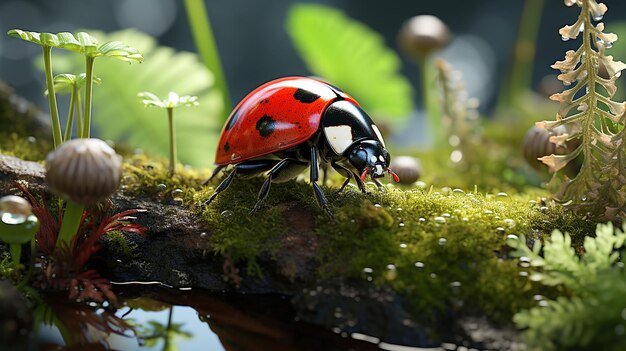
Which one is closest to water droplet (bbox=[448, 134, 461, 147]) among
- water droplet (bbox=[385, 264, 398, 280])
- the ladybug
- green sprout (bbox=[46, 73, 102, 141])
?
the ladybug

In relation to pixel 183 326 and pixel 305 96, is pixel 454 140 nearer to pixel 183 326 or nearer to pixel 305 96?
pixel 305 96

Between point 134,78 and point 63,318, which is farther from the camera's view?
point 134,78

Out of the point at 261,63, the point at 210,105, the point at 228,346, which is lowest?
the point at 228,346

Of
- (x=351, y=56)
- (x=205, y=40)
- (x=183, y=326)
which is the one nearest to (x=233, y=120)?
(x=183, y=326)

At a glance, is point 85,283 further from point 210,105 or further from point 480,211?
point 210,105

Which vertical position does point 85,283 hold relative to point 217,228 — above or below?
below

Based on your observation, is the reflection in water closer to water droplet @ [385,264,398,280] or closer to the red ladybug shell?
water droplet @ [385,264,398,280]

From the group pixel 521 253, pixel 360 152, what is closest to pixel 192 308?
pixel 360 152
